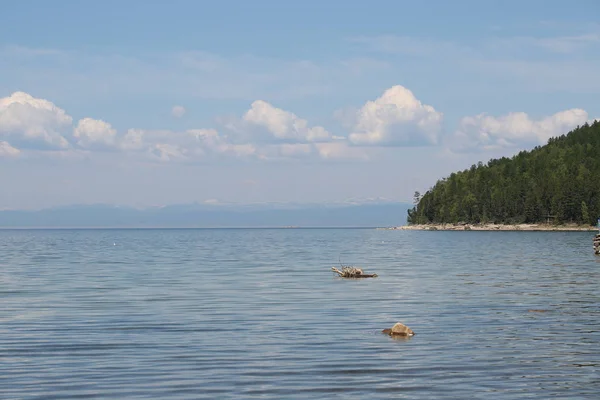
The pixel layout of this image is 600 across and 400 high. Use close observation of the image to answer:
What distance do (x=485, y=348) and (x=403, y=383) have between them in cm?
660

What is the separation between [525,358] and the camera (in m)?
26.6

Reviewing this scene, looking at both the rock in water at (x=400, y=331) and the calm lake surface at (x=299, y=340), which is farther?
the rock in water at (x=400, y=331)

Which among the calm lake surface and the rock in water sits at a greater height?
the rock in water

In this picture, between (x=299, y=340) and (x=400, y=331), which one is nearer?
(x=299, y=340)

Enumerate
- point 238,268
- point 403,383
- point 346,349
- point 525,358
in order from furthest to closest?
point 238,268 < point 346,349 < point 525,358 < point 403,383

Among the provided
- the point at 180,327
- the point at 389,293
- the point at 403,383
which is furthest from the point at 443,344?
the point at 389,293

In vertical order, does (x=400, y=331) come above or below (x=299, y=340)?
above

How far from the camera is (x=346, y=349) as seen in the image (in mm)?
28453

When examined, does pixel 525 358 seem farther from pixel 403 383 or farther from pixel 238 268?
pixel 238 268

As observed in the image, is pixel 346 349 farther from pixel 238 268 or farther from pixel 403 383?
pixel 238 268

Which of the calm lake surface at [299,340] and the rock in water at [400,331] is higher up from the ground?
the rock in water at [400,331]

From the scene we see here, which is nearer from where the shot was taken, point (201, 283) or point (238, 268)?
point (201, 283)

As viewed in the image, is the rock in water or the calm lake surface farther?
the rock in water

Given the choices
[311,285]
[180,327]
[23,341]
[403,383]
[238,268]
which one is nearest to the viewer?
[403,383]
